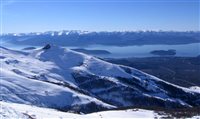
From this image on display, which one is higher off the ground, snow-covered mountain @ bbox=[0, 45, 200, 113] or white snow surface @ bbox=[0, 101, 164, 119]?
white snow surface @ bbox=[0, 101, 164, 119]

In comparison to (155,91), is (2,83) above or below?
above

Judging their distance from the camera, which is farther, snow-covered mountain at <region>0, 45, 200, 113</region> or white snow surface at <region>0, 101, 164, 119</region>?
snow-covered mountain at <region>0, 45, 200, 113</region>

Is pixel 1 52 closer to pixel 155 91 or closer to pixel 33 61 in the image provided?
pixel 33 61

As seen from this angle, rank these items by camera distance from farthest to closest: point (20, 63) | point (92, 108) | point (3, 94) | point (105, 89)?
1. point (20, 63)
2. point (105, 89)
3. point (92, 108)
4. point (3, 94)

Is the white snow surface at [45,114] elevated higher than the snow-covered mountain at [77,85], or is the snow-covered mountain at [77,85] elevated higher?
the white snow surface at [45,114]

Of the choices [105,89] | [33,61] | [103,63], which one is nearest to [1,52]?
[33,61]

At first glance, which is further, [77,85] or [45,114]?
[77,85]

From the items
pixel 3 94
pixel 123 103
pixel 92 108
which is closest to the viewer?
pixel 3 94

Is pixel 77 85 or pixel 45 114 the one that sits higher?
pixel 45 114
